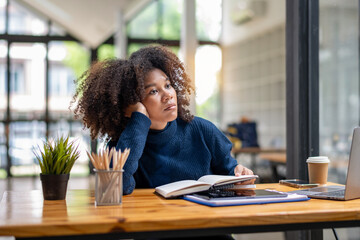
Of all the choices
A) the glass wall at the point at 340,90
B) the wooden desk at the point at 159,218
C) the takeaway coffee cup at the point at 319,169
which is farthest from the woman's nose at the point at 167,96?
the glass wall at the point at 340,90

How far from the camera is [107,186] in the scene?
1300 millimetres

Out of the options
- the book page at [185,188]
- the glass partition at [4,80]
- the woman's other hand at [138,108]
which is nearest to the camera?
the book page at [185,188]

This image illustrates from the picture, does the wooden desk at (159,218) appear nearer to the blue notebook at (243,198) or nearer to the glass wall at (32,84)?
the blue notebook at (243,198)

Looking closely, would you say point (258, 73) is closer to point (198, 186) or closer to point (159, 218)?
point (198, 186)

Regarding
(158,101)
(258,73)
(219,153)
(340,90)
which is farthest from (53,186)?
(258,73)

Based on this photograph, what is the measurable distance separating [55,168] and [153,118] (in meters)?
0.49

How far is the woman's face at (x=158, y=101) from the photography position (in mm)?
1772

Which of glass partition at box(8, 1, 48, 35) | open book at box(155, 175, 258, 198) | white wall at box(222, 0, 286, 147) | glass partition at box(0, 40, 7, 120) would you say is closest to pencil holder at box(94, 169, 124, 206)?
open book at box(155, 175, 258, 198)

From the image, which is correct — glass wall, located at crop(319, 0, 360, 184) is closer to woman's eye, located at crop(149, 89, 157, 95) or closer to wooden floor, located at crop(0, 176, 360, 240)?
wooden floor, located at crop(0, 176, 360, 240)

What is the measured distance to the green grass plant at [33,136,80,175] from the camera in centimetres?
145

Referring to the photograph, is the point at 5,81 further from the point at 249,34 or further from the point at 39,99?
the point at 249,34

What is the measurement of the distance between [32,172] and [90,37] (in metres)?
2.90

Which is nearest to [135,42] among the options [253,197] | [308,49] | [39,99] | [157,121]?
[39,99]

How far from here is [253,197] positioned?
4.40 feet
